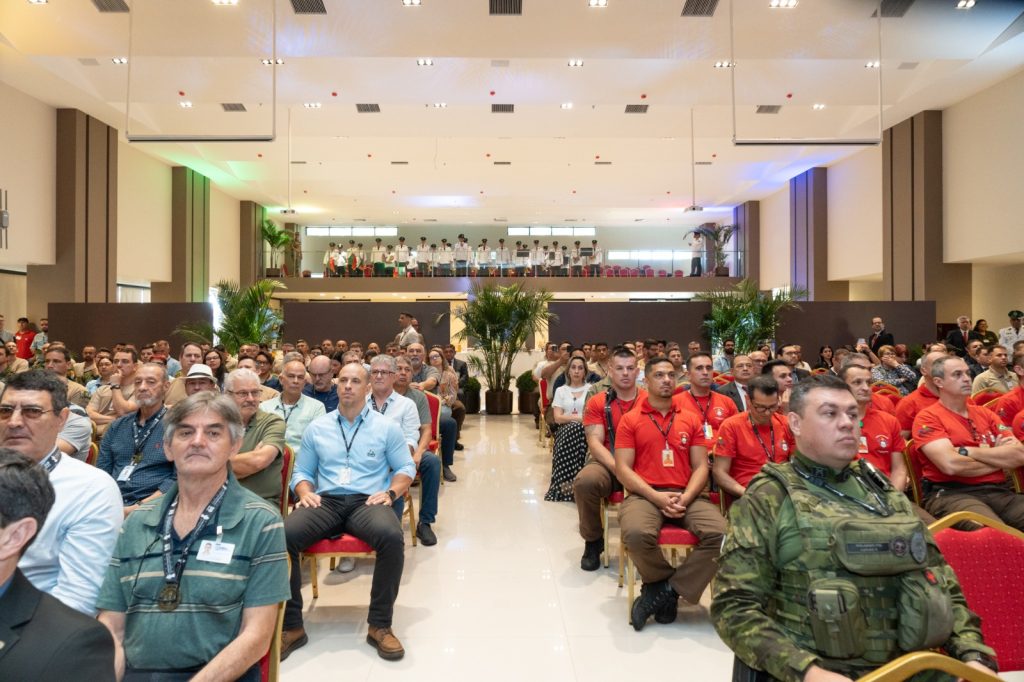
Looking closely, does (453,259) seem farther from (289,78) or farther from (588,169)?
(289,78)

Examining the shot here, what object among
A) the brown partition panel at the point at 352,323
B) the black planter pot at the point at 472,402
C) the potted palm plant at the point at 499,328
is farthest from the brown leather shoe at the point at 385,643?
the brown partition panel at the point at 352,323

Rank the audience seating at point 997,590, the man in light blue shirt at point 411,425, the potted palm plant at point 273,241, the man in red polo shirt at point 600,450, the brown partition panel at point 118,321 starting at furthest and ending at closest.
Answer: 1. the potted palm plant at point 273,241
2. the brown partition panel at point 118,321
3. the man in light blue shirt at point 411,425
4. the man in red polo shirt at point 600,450
5. the audience seating at point 997,590

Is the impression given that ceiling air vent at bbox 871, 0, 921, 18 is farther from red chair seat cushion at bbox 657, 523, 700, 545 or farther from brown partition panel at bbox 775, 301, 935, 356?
red chair seat cushion at bbox 657, 523, 700, 545

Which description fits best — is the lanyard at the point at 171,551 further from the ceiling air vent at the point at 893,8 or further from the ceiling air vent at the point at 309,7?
the ceiling air vent at the point at 893,8

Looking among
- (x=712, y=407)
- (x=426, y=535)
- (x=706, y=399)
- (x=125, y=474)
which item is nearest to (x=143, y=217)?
(x=426, y=535)

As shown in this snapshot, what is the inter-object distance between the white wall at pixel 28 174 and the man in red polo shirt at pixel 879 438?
14.6m

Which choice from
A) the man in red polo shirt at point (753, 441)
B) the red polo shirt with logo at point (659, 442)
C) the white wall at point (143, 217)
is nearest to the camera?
the man in red polo shirt at point (753, 441)

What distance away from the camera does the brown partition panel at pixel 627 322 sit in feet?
49.1

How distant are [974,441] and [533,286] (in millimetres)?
19279

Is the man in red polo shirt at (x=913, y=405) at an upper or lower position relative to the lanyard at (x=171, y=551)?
upper

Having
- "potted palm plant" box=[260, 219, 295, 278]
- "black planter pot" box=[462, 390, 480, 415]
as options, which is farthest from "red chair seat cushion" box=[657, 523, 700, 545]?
"potted palm plant" box=[260, 219, 295, 278]

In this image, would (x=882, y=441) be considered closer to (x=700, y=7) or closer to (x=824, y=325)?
(x=700, y=7)

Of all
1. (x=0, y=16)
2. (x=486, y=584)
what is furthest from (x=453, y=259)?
(x=486, y=584)

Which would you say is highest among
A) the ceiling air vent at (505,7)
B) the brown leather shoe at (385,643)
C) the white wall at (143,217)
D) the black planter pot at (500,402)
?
the ceiling air vent at (505,7)
